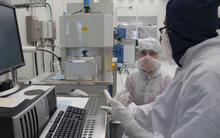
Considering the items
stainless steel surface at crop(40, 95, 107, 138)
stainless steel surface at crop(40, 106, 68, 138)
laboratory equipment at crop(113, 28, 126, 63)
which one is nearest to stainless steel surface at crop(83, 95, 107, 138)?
stainless steel surface at crop(40, 95, 107, 138)

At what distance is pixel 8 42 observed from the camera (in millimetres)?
911

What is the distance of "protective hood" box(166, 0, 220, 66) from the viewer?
0.75 meters

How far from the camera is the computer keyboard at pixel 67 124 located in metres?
0.68

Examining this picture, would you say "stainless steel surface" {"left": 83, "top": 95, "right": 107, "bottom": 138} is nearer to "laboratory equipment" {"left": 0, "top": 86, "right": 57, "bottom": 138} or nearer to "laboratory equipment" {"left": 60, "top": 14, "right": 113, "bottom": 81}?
"laboratory equipment" {"left": 0, "top": 86, "right": 57, "bottom": 138}

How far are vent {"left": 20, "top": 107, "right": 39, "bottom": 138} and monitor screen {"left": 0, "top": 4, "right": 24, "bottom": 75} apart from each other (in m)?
0.32

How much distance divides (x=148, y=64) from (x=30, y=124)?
129cm

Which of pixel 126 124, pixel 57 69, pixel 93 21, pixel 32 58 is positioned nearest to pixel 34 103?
pixel 126 124

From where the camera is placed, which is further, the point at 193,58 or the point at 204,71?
the point at 193,58

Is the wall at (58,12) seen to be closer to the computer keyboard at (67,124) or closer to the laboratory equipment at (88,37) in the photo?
the laboratory equipment at (88,37)

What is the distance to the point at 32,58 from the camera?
2.11m

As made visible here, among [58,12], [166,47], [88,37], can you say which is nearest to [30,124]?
[166,47]

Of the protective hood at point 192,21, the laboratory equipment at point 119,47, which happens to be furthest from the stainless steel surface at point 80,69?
the laboratory equipment at point 119,47

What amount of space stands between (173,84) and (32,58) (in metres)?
1.83

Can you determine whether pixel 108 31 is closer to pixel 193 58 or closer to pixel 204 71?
pixel 193 58
